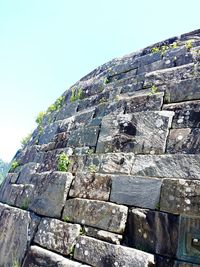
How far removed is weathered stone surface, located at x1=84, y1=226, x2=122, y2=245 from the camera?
310 cm

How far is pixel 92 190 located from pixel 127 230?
0.76m

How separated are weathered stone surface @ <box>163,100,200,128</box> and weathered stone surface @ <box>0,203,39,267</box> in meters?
2.31

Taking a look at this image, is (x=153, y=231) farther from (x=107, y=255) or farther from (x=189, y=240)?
(x=107, y=255)

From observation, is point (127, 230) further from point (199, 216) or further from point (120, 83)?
point (120, 83)

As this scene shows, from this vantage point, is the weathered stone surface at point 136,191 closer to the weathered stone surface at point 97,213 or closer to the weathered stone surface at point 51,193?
the weathered stone surface at point 97,213

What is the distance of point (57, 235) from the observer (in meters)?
3.61

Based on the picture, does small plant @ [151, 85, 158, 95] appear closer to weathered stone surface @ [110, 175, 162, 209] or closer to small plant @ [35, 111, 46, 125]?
weathered stone surface @ [110, 175, 162, 209]

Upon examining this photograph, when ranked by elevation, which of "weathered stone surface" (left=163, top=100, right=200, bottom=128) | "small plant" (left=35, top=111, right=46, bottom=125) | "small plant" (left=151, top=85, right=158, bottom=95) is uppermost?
"small plant" (left=35, top=111, right=46, bottom=125)

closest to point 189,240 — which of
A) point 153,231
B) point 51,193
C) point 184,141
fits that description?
point 153,231

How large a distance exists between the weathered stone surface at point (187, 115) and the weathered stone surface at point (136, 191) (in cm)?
82

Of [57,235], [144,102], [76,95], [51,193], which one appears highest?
[76,95]

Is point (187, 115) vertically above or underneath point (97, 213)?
above

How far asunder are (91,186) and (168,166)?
3.36ft

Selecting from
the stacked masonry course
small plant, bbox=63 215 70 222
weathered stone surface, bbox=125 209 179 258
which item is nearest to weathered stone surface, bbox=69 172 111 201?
the stacked masonry course
